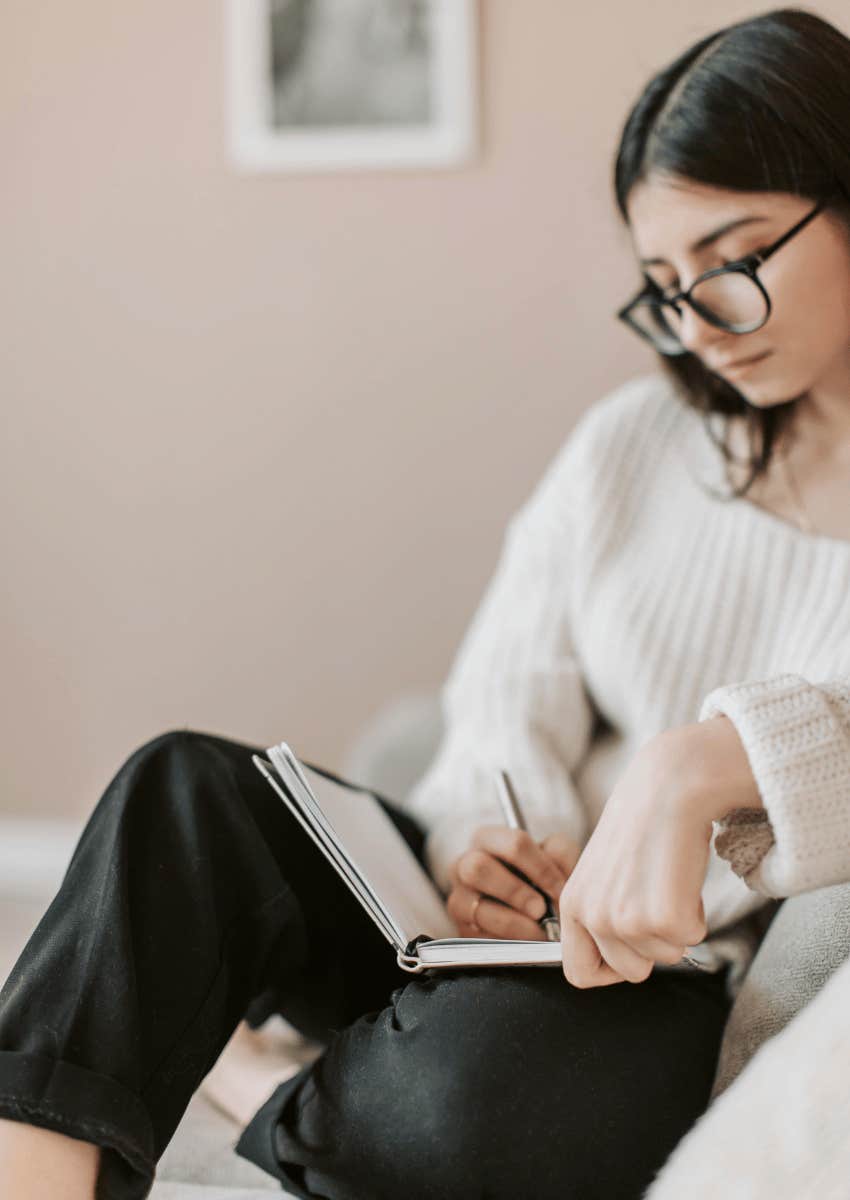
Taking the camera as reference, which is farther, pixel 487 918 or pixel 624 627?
pixel 624 627

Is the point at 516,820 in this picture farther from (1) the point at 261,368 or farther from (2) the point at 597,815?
(1) the point at 261,368

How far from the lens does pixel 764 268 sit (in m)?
0.96

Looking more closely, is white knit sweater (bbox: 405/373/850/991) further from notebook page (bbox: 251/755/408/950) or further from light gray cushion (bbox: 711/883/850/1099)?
notebook page (bbox: 251/755/408/950)

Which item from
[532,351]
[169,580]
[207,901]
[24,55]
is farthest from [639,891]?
[24,55]

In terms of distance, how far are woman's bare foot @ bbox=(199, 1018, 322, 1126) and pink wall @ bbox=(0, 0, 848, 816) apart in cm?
59

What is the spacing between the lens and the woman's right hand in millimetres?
921

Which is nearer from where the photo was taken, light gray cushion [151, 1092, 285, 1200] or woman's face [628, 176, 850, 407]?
light gray cushion [151, 1092, 285, 1200]

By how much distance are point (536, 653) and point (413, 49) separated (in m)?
0.81

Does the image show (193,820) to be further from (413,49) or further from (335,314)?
(413,49)

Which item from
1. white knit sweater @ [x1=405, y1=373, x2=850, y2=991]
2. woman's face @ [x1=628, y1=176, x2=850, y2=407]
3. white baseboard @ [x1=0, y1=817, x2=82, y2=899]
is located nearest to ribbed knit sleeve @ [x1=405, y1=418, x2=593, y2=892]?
white knit sweater @ [x1=405, y1=373, x2=850, y2=991]

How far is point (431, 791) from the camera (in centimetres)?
116

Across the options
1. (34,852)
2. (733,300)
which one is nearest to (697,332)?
(733,300)

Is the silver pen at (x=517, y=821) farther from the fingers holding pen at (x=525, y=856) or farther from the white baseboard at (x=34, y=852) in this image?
the white baseboard at (x=34, y=852)

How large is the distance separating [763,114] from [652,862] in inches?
23.4
